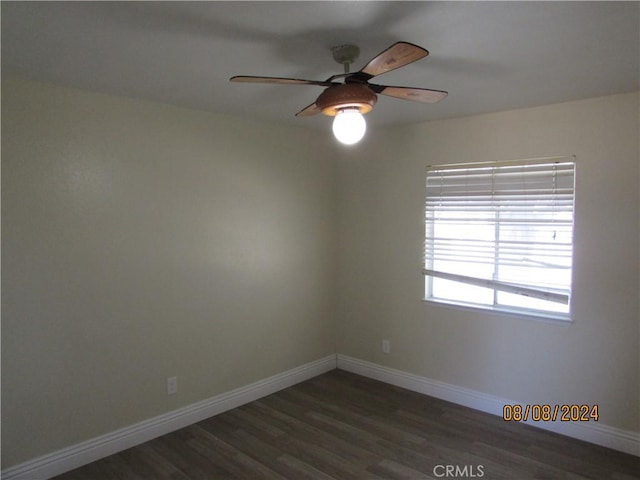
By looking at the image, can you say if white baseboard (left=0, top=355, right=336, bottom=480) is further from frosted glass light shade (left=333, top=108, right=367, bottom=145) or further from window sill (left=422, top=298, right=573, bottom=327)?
frosted glass light shade (left=333, top=108, right=367, bottom=145)

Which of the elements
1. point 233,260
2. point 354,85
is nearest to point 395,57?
point 354,85

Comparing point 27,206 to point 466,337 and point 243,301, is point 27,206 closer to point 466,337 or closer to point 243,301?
point 243,301

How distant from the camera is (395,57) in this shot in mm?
1573

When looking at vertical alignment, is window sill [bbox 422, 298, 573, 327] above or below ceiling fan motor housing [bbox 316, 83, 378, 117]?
below

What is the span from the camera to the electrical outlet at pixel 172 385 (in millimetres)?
3078

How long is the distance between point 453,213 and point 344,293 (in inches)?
54.5

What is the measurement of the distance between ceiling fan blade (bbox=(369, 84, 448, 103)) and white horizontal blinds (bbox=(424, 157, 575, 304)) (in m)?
1.43

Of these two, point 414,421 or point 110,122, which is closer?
point 110,122

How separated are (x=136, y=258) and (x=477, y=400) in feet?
9.22

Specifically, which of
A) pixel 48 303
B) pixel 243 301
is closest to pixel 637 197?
pixel 243 301

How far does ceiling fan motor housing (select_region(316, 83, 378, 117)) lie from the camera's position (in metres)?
1.87

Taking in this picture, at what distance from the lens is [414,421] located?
3.22 m

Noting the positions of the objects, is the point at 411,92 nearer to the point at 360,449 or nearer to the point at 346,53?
the point at 346,53
